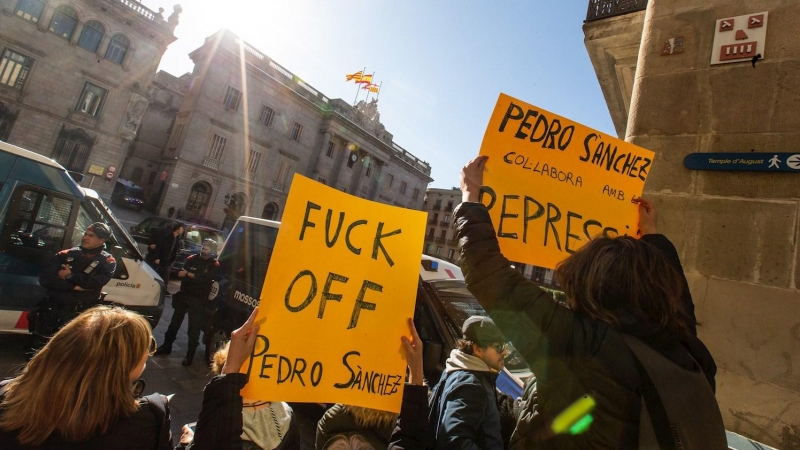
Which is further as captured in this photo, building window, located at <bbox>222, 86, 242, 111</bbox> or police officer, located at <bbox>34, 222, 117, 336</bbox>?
building window, located at <bbox>222, 86, 242, 111</bbox>

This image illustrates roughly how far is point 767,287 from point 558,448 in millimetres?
2324

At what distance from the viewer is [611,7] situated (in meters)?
4.68

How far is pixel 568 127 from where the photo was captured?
2098 millimetres

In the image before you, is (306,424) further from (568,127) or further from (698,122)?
(698,122)

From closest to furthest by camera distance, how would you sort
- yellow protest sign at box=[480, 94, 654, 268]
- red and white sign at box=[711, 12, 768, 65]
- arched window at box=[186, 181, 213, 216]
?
1. yellow protest sign at box=[480, 94, 654, 268]
2. red and white sign at box=[711, 12, 768, 65]
3. arched window at box=[186, 181, 213, 216]

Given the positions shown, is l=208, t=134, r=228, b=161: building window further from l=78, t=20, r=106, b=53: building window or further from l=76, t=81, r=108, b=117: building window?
l=78, t=20, r=106, b=53: building window

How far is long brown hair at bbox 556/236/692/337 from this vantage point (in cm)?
112

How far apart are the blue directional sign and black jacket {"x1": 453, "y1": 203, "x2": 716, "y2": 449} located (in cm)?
209

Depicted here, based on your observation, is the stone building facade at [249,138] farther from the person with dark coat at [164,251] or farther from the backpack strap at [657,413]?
the backpack strap at [657,413]

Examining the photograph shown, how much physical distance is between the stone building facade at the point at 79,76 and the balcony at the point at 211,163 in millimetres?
4722

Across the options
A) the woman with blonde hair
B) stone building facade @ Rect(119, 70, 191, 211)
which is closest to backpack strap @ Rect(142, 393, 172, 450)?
the woman with blonde hair

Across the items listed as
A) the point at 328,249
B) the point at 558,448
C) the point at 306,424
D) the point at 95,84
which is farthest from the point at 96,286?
the point at 95,84

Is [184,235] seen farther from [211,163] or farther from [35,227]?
[211,163]

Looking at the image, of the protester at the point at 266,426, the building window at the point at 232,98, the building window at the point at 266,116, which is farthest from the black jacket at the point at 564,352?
the building window at the point at 266,116
